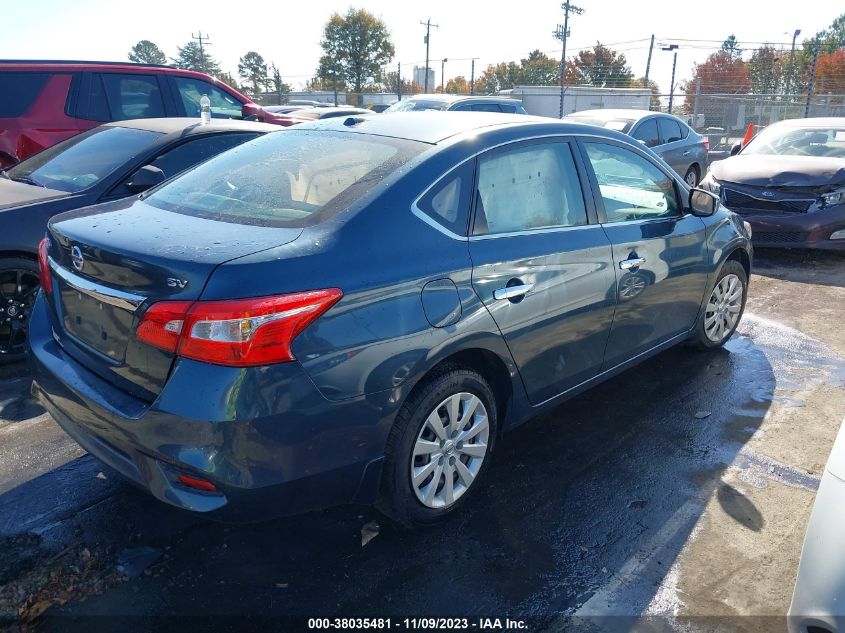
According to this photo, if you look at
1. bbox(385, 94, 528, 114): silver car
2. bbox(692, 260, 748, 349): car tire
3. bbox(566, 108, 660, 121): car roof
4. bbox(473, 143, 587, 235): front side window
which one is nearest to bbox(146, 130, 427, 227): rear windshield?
bbox(473, 143, 587, 235): front side window

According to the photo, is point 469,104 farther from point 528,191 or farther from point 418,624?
point 418,624

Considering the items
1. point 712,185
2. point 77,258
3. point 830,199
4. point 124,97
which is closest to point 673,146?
point 712,185

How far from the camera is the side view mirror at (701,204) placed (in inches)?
171

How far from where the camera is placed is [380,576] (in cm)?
274

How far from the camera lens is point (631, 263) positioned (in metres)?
3.74

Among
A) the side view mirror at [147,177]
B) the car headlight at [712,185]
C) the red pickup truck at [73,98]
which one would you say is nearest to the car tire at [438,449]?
the side view mirror at [147,177]

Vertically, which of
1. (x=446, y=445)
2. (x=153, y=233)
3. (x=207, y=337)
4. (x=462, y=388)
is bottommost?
(x=446, y=445)

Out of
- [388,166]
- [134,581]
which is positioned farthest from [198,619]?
[388,166]

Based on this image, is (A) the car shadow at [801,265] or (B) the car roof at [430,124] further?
(A) the car shadow at [801,265]

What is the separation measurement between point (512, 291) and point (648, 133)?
30.1ft

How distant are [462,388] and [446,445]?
26 centimetres

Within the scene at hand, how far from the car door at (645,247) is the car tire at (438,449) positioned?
107 centimetres

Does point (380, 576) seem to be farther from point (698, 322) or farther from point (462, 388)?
point (698, 322)

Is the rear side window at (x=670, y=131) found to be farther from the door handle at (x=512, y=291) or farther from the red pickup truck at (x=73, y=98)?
the door handle at (x=512, y=291)
